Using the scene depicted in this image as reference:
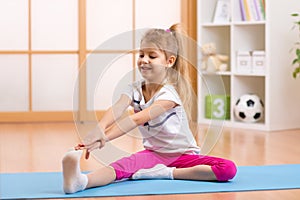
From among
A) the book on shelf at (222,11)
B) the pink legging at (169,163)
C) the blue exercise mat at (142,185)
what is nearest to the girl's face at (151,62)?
the pink legging at (169,163)

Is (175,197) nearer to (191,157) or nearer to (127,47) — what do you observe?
(191,157)

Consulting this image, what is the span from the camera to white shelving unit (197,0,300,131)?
14.3 feet

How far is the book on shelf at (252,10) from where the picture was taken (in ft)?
14.7

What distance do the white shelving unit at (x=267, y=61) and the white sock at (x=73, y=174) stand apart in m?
2.02

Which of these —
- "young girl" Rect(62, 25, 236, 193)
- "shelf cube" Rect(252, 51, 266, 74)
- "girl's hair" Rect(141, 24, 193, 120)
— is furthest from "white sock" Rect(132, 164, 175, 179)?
"shelf cube" Rect(252, 51, 266, 74)

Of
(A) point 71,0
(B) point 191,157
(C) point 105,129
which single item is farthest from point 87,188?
(A) point 71,0

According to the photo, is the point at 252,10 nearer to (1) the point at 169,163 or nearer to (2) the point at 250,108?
(2) the point at 250,108

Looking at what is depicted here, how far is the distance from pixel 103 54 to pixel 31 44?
516mm

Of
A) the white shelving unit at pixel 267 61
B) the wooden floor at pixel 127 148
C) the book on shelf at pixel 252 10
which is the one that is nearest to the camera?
the wooden floor at pixel 127 148

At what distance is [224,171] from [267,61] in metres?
1.96

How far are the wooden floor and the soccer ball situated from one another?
14cm

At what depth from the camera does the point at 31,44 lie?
4824 mm

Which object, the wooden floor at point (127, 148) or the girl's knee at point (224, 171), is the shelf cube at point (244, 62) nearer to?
the wooden floor at point (127, 148)

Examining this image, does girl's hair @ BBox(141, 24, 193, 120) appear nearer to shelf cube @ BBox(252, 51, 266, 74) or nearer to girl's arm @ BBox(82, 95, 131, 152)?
girl's arm @ BBox(82, 95, 131, 152)
